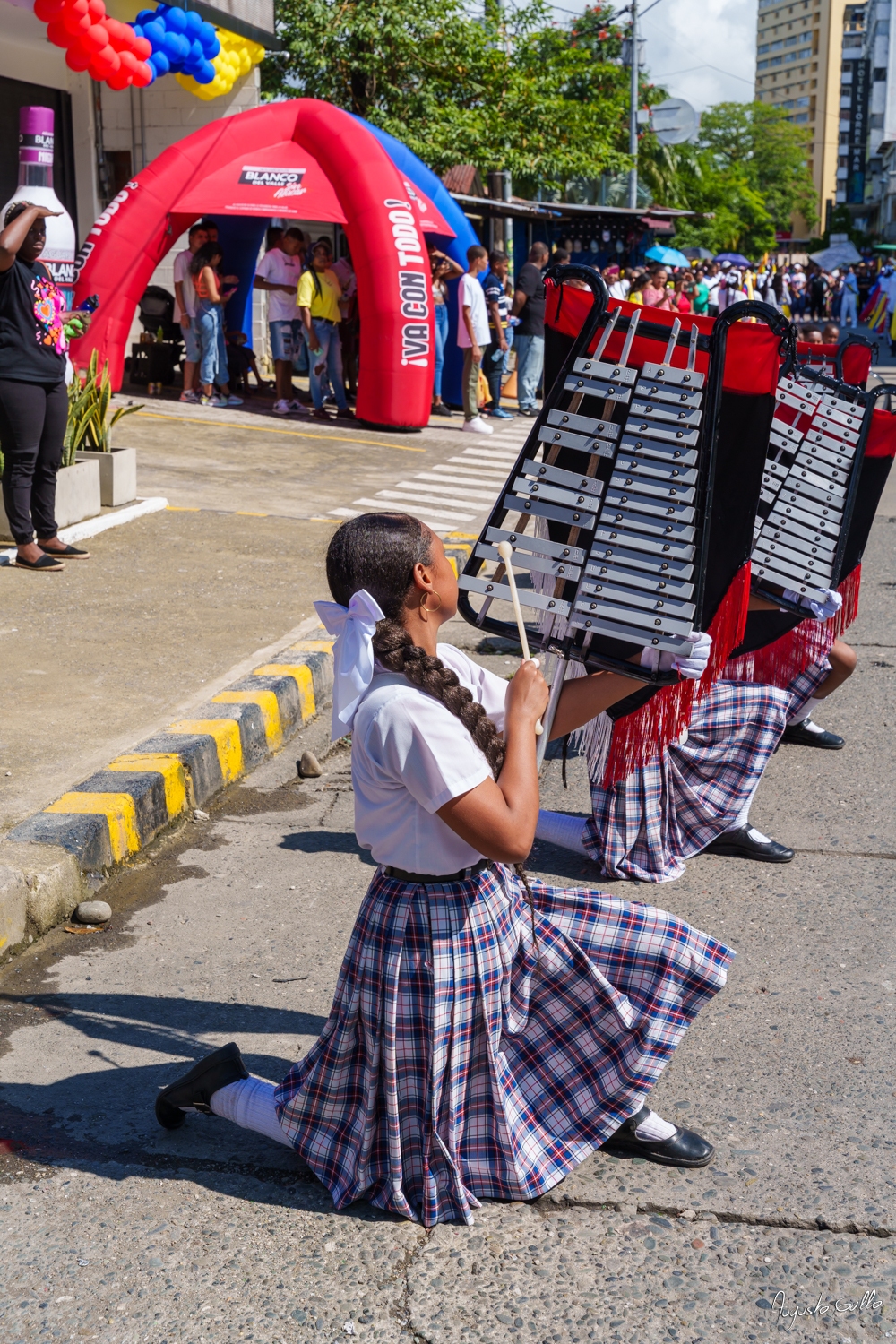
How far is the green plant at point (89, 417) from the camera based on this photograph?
858cm

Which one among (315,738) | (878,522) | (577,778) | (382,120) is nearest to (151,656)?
(315,738)

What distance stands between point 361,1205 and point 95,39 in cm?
1191

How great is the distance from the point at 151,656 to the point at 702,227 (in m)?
54.7

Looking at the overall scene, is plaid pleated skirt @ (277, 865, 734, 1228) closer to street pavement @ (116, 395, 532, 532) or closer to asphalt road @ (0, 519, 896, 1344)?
asphalt road @ (0, 519, 896, 1344)

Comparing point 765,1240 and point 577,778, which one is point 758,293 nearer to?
point 577,778

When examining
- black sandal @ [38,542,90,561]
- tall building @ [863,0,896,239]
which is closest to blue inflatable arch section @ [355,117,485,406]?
black sandal @ [38,542,90,561]

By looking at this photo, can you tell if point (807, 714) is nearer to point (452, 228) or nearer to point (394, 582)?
point (394, 582)

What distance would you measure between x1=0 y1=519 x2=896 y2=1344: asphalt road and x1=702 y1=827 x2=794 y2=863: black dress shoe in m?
0.08

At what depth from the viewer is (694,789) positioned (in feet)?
14.7

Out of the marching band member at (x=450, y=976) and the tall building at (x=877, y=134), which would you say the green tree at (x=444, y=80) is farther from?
the tall building at (x=877, y=134)

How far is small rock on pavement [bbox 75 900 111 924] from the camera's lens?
4.03 m

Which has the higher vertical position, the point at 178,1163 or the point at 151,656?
the point at 151,656

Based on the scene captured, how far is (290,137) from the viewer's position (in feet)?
46.3

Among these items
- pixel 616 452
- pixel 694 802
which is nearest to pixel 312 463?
pixel 694 802
